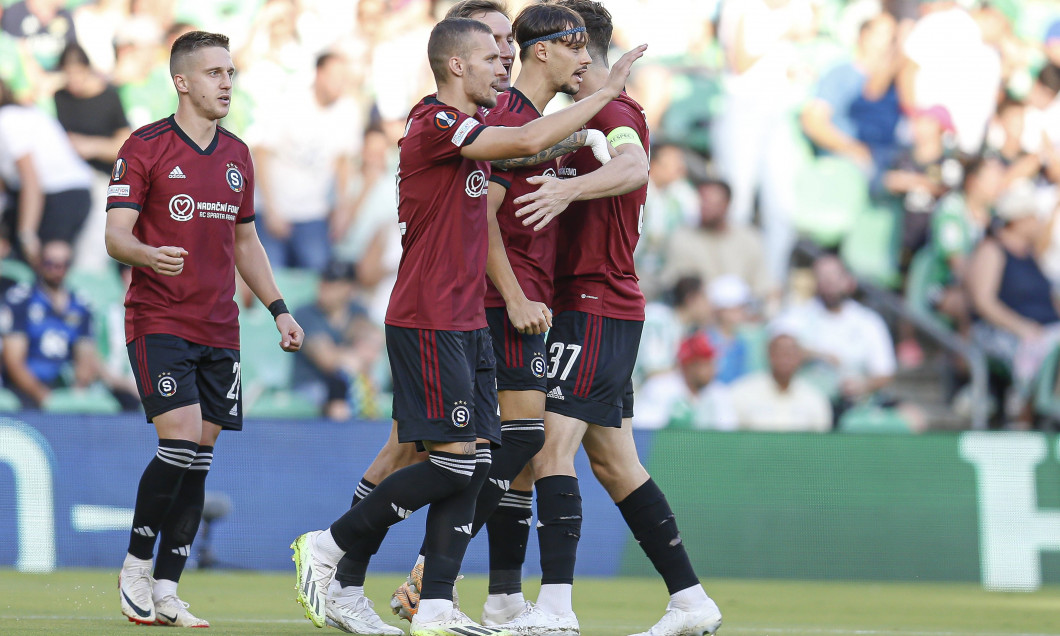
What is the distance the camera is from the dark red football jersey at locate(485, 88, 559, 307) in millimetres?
5414

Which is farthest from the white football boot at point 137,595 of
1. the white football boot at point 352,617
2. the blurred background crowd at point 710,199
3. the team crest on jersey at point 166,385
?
the blurred background crowd at point 710,199

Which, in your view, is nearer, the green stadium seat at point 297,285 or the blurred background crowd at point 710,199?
the blurred background crowd at point 710,199

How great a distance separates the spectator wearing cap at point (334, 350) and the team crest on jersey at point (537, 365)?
5689mm

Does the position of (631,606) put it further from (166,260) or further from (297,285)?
(297,285)

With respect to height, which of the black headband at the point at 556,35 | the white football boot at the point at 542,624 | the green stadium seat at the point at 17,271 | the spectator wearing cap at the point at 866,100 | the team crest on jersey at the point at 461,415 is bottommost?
the white football boot at the point at 542,624

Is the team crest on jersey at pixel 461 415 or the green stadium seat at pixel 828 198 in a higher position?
the green stadium seat at pixel 828 198

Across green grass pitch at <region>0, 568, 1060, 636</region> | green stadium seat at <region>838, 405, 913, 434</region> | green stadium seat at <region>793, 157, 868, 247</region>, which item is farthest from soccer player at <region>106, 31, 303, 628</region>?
green stadium seat at <region>793, 157, 868, 247</region>

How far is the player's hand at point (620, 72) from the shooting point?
4859 millimetres

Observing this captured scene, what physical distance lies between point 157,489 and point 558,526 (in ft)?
5.52

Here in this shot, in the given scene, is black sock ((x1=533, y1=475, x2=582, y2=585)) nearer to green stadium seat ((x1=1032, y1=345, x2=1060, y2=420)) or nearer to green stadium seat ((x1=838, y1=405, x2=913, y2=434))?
green stadium seat ((x1=838, y1=405, x2=913, y2=434))

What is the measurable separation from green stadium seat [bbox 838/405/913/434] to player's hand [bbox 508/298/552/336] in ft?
21.0

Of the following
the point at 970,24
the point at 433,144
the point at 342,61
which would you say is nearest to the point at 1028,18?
the point at 970,24

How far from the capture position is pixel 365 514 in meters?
4.98

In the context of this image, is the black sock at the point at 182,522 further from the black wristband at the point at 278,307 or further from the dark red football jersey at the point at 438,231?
the dark red football jersey at the point at 438,231
